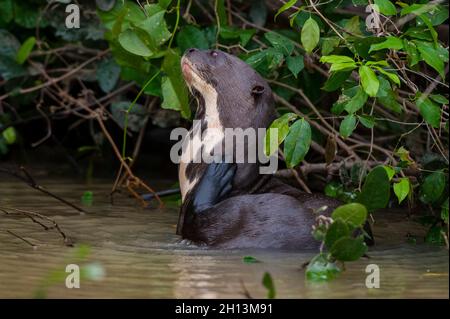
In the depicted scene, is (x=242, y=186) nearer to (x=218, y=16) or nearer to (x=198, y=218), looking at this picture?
(x=198, y=218)

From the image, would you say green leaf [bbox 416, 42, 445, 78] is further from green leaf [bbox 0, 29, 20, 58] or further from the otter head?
green leaf [bbox 0, 29, 20, 58]

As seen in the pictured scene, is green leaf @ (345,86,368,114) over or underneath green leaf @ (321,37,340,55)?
underneath

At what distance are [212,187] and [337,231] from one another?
32.9 inches

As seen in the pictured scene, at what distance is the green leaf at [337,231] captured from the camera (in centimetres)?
337

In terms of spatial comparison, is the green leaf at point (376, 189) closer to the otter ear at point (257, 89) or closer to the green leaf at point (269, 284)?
the otter ear at point (257, 89)

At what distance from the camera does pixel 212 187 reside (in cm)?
410

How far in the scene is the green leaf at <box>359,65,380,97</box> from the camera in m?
3.61

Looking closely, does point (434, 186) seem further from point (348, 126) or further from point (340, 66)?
point (340, 66)

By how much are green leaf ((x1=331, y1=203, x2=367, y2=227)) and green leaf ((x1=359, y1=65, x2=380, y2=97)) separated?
0.42 meters

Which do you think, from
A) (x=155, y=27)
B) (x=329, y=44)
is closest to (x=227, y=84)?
(x=155, y=27)

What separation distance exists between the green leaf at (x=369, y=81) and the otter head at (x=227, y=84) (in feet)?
2.35

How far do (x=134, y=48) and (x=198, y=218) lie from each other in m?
0.85

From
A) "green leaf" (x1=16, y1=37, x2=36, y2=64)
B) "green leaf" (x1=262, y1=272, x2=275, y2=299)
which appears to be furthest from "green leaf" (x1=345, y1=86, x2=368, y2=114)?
"green leaf" (x1=16, y1=37, x2=36, y2=64)

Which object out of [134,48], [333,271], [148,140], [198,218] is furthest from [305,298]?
[148,140]
